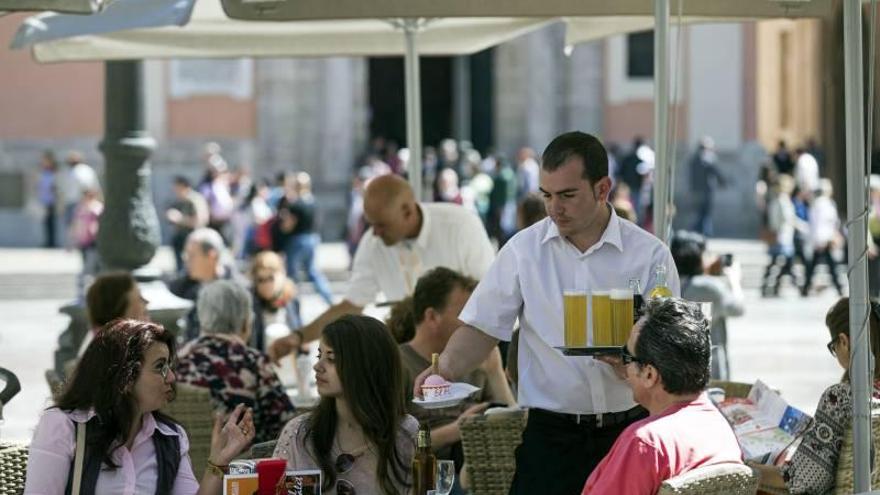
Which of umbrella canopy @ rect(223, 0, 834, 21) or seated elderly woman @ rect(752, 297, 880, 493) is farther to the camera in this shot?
umbrella canopy @ rect(223, 0, 834, 21)

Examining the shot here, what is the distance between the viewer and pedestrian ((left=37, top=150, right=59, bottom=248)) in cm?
2994

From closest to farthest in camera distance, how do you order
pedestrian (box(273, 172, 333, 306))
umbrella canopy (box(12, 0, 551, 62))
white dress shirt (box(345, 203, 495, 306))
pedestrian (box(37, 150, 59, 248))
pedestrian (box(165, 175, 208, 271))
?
1. white dress shirt (box(345, 203, 495, 306))
2. umbrella canopy (box(12, 0, 551, 62))
3. pedestrian (box(165, 175, 208, 271))
4. pedestrian (box(273, 172, 333, 306))
5. pedestrian (box(37, 150, 59, 248))

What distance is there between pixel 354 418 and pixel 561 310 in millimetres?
704

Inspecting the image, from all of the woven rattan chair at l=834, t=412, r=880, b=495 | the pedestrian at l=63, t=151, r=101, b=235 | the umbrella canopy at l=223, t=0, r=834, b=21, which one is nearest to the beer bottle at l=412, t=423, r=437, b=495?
the woven rattan chair at l=834, t=412, r=880, b=495

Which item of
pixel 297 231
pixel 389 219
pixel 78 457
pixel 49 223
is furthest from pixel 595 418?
pixel 49 223

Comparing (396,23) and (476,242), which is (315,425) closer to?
(476,242)

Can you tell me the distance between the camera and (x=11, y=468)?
5.52 metres

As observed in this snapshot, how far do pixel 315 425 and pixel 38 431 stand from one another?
2.35 ft

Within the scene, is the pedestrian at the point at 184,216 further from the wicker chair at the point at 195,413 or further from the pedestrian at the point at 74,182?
the wicker chair at the point at 195,413

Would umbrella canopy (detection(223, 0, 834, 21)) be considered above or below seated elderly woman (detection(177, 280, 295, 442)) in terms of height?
above

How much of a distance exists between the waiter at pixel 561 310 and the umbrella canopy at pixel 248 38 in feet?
13.6

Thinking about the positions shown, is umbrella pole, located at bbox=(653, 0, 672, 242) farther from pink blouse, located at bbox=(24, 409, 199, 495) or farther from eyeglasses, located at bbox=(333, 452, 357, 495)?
pink blouse, located at bbox=(24, 409, 199, 495)

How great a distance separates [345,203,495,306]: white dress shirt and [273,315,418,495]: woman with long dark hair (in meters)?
3.63

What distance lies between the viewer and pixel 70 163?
1109 inches
